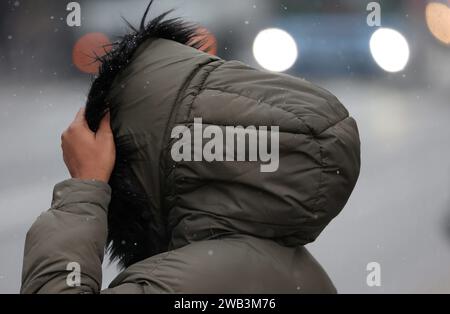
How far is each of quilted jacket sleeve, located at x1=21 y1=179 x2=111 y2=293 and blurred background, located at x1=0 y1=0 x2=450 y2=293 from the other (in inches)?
129

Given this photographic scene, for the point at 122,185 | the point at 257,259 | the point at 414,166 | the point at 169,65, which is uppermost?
the point at 169,65

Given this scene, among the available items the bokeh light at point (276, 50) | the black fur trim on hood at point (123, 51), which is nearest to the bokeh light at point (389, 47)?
the bokeh light at point (276, 50)

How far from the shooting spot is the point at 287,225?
2086 millimetres

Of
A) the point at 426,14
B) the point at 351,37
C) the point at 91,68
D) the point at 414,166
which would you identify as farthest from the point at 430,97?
the point at 91,68

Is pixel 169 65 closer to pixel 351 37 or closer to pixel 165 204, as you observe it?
pixel 165 204

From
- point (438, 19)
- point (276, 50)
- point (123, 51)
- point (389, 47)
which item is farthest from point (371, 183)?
point (438, 19)

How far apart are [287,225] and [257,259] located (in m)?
0.13

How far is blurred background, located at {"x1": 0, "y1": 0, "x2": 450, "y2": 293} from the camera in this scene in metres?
6.18

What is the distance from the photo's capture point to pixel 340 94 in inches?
464

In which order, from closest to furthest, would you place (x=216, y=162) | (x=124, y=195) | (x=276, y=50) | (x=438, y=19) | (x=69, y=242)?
(x=69, y=242) < (x=216, y=162) < (x=124, y=195) < (x=276, y=50) < (x=438, y=19)

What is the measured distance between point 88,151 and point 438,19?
13327 millimetres

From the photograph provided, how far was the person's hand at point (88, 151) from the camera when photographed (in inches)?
85.4

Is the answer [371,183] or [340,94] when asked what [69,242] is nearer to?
[371,183]

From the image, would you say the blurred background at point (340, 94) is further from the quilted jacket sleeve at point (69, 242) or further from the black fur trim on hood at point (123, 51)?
the quilted jacket sleeve at point (69, 242)
